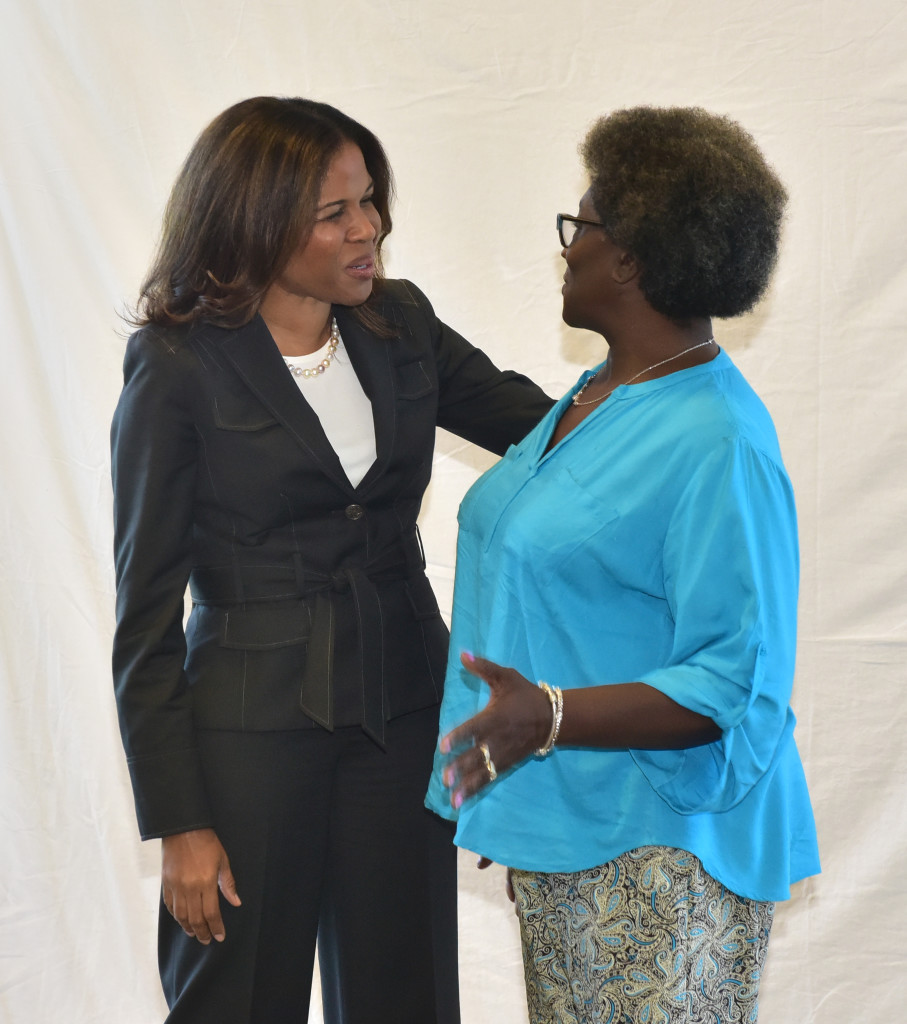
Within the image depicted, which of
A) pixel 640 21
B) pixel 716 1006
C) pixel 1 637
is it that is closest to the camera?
pixel 716 1006

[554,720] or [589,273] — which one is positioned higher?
[589,273]

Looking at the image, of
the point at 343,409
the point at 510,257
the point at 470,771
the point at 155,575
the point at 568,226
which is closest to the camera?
the point at 470,771

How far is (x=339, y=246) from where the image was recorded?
58.5 inches

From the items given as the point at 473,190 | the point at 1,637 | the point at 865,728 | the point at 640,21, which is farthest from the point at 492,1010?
the point at 640,21

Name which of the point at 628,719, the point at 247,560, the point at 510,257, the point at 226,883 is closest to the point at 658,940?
the point at 628,719

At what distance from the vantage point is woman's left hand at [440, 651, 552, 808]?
3.44 feet

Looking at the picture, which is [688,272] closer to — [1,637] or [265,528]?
[265,528]

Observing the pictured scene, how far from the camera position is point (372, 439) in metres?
1.55

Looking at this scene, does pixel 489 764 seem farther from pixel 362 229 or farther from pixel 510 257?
pixel 510 257

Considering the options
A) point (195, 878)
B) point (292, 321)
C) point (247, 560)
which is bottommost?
point (195, 878)

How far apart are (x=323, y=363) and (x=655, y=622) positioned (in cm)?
60

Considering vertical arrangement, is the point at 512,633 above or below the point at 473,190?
below

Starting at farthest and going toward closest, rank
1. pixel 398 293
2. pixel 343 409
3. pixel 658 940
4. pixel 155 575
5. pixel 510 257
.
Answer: pixel 510 257, pixel 398 293, pixel 343 409, pixel 155 575, pixel 658 940

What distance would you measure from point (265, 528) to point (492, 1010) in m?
1.52
